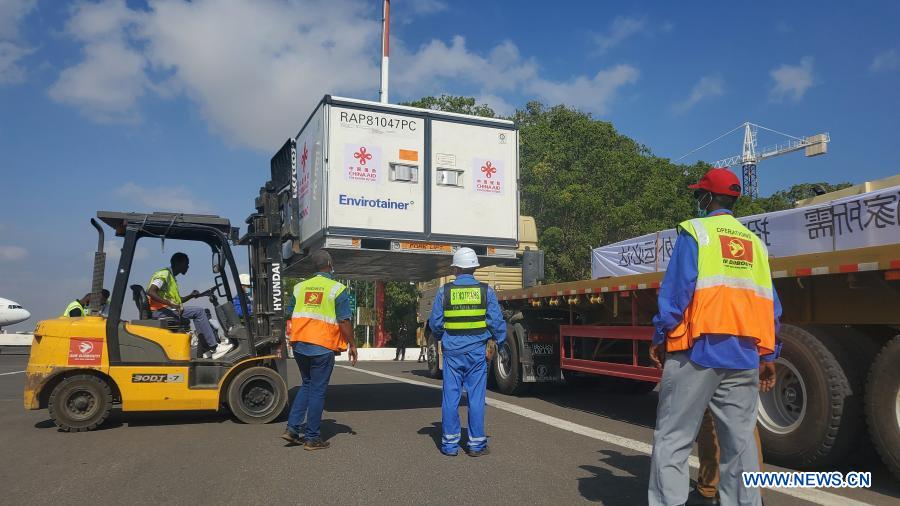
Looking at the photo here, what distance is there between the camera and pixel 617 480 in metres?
4.85

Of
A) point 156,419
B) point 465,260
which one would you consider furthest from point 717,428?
point 156,419

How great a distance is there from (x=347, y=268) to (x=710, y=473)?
6.16 m

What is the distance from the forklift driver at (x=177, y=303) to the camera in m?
8.00

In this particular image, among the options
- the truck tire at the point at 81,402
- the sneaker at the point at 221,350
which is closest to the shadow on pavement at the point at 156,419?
the truck tire at the point at 81,402

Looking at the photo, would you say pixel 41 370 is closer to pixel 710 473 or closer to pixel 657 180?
pixel 710 473

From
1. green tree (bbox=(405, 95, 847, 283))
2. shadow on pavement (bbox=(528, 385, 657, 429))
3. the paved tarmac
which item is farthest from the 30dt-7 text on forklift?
green tree (bbox=(405, 95, 847, 283))

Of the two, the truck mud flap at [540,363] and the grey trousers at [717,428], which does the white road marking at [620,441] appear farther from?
the grey trousers at [717,428]

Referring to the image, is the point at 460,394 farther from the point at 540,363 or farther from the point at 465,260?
the point at 540,363

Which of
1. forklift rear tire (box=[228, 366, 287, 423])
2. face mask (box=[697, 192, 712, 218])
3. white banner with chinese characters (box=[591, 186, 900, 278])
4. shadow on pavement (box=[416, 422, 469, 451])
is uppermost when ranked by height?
white banner with chinese characters (box=[591, 186, 900, 278])

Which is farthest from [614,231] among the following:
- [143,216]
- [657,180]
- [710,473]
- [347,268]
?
[710,473]

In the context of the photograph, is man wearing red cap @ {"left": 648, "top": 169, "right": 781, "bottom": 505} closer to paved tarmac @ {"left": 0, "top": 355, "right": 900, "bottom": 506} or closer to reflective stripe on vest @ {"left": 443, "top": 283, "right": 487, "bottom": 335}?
paved tarmac @ {"left": 0, "top": 355, "right": 900, "bottom": 506}

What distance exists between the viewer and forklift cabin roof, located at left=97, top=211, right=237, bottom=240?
778cm

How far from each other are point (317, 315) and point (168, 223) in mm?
2812

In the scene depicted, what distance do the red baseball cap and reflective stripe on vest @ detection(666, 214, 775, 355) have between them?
0.25 metres
